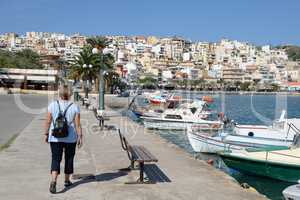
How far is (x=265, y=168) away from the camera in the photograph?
13.0 meters

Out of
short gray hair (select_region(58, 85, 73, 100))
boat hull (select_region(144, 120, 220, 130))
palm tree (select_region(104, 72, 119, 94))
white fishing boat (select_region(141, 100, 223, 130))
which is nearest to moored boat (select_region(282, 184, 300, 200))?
short gray hair (select_region(58, 85, 73, 100))

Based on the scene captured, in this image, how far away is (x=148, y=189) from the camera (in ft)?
26.1

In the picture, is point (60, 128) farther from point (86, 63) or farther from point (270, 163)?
point (86, 63)

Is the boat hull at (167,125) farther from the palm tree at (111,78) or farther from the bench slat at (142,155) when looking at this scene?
the palm tree at (111,78)

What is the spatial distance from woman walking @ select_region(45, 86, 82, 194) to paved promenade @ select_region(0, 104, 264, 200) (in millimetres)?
533

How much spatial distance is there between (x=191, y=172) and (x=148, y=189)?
2.20 metres

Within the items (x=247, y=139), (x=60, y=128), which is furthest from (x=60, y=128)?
(x=247, y=139)

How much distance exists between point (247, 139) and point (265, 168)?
479 cm

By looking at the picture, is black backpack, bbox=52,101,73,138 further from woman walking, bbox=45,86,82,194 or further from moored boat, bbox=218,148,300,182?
moored boat, bbox=218,148,300,182

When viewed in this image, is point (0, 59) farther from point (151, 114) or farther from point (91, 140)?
point (91, 140)

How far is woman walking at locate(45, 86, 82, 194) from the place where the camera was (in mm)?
7504

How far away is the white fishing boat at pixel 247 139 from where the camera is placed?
17.4m

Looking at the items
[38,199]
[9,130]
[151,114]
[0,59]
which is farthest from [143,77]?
[38,199]

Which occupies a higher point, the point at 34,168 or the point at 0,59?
the point at 0,59
